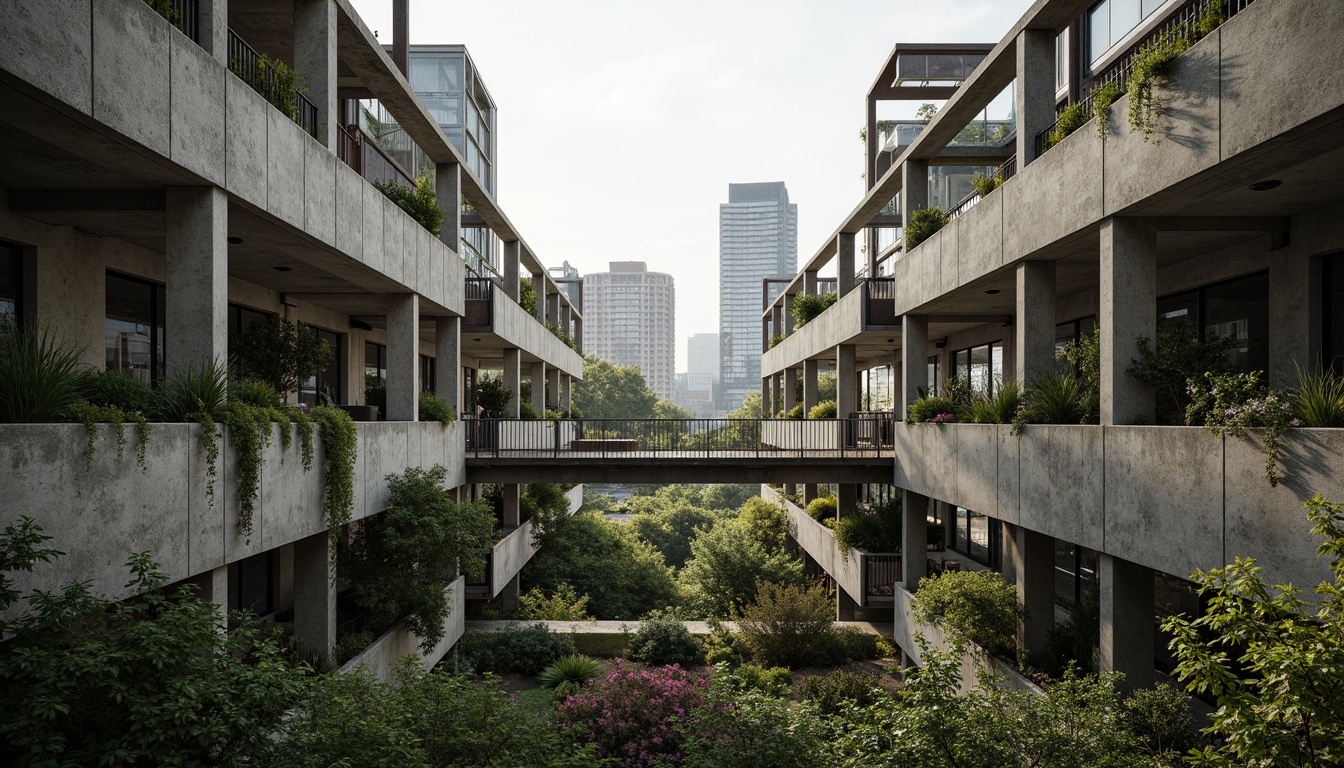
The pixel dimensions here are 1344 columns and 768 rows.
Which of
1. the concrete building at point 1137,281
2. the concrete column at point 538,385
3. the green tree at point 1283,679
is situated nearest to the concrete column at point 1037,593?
the concrete building at point 1137,281

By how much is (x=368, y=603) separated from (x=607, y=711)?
458cm

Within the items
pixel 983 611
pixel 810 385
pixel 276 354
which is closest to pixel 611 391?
pixel 810 385

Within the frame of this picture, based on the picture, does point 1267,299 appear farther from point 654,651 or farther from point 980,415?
point 654,651

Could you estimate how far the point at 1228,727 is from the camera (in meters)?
5.40

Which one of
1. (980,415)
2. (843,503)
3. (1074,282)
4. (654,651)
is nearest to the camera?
(980,415)

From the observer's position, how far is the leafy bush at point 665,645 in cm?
1983

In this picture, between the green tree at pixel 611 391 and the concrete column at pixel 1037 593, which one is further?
the green tree at pixel 611 391

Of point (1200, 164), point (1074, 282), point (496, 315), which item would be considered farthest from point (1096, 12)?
point (496, 315)

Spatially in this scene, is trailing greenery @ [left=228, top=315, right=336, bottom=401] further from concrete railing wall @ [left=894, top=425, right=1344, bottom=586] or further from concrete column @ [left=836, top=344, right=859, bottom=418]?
concrete column @ [left=836, top=344, right=859, bottom=418]

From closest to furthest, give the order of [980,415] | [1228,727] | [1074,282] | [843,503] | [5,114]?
[1228,727] → [5,114] → [980,415] → [1074,282] → [843,503]

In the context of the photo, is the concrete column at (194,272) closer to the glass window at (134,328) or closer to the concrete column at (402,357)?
the glass window at (134,328)

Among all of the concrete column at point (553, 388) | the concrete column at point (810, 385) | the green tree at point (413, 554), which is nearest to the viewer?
the green tree at point (413, 554)

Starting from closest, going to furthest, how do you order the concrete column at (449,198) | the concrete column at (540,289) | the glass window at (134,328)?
the glass window at (134,328), the concrete column at (449,198), the concrete column at (540,289)

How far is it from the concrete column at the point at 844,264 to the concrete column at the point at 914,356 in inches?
243
